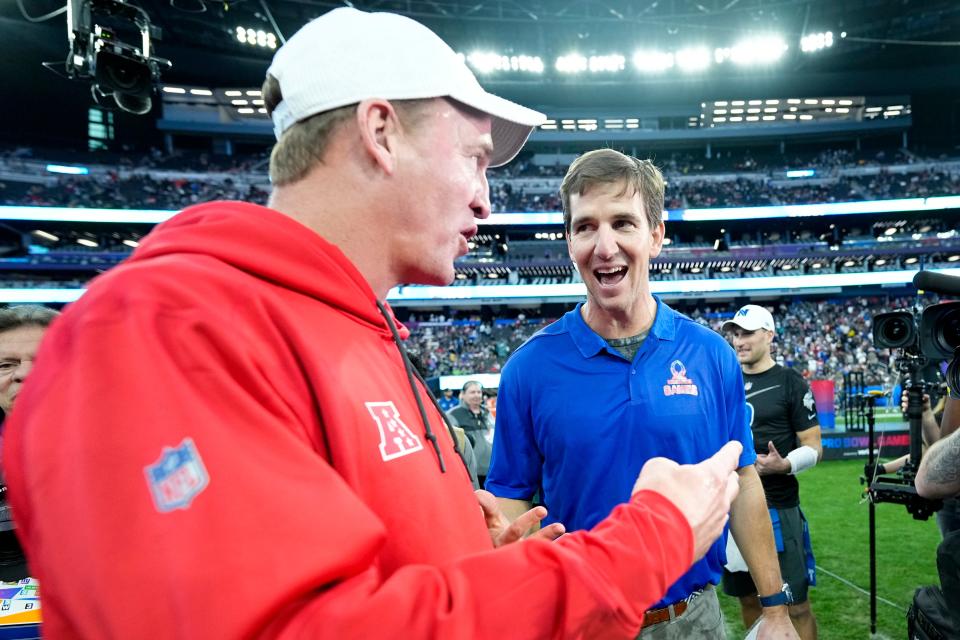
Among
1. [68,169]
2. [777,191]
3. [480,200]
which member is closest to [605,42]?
[777,191]

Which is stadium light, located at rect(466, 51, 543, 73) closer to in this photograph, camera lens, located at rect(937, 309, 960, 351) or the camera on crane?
the camera on crane

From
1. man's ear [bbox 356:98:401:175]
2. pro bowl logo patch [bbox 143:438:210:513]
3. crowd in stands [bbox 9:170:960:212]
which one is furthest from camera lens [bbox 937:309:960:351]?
crowd in stands [bbox 9:170:960:212]

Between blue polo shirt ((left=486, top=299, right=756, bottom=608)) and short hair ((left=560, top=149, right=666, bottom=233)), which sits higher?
short hair ((left=560, top=149, right=666, bottom=233))

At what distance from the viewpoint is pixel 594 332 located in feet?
8.36

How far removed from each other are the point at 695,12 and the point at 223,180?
30.0m

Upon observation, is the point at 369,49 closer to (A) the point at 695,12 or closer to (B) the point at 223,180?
(A) the point at 695,12

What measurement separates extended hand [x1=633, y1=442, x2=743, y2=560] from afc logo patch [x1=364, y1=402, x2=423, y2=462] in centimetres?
38

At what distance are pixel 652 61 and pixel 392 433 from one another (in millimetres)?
40656

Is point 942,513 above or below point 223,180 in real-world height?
below

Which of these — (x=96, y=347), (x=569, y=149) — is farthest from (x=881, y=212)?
(x=96, y=347)

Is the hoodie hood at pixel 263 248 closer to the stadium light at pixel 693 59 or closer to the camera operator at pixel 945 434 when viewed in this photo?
the camera operator at pixel 945 434

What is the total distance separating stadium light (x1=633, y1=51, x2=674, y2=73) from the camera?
35719 millimetres

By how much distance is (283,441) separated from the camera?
70 centimetres

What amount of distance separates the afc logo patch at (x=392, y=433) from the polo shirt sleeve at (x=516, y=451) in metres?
1.58
